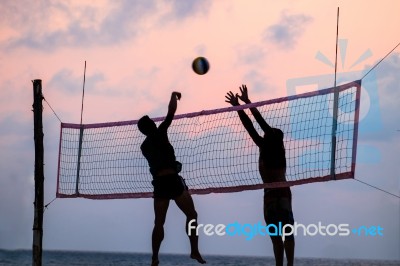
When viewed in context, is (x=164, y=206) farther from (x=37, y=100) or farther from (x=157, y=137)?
(x=37, y=100)

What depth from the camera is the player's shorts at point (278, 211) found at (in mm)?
9688

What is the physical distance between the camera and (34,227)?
44.6 ft

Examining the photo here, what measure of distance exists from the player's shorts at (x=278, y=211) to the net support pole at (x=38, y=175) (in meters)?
5.45

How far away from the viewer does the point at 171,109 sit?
10.1 m

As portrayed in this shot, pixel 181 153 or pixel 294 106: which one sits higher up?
pixel 294 106

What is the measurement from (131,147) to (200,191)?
98.7 inches

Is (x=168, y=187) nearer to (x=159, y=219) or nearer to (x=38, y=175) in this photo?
(x=159, y=219)

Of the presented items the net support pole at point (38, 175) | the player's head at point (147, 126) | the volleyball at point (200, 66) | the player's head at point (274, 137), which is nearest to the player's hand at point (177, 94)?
the player's head at point (147, 126)

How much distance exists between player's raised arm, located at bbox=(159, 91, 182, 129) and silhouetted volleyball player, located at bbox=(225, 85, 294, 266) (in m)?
0.96

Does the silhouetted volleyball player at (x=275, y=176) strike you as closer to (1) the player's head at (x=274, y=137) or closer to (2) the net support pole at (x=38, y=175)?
(1) the player's head at (x=274, y=137)

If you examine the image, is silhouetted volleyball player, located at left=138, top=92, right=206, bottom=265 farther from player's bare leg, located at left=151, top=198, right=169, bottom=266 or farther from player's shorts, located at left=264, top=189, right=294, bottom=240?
player's shorts, located at left=264, top=189, right=294, bottom=240

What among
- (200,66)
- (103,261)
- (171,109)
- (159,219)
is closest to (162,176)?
(159,219)

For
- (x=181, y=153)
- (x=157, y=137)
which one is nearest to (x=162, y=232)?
(x=157, y=137)

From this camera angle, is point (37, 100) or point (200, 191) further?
point (37, 100)
